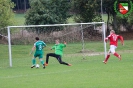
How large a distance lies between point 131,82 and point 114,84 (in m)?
0.78

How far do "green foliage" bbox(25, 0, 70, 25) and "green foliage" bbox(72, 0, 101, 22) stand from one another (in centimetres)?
146

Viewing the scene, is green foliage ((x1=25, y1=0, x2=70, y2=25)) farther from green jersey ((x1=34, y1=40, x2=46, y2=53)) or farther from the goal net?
green jersey ((x1=34, y1=40, x2=46, y2=53))

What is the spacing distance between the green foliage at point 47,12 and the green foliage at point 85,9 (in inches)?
57.4

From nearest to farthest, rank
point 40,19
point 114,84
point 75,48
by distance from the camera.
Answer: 1. point 114,84
2. point 75,48
3. point 40,19

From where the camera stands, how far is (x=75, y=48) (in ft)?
118

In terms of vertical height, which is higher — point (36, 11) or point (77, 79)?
point (36, 11)

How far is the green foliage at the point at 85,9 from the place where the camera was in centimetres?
5322

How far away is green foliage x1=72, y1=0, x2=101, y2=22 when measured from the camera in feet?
175

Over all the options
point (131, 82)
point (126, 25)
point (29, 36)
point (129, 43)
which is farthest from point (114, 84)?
point (126, 25)

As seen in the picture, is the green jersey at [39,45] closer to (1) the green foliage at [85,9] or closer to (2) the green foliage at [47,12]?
(2) the green foliage at [47,12]

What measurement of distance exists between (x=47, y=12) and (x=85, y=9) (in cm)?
462

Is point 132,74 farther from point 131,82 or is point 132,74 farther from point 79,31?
point 79,31

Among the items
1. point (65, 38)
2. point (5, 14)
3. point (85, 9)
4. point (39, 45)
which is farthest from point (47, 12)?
point (39, 45)

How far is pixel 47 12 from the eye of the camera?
52.8m
